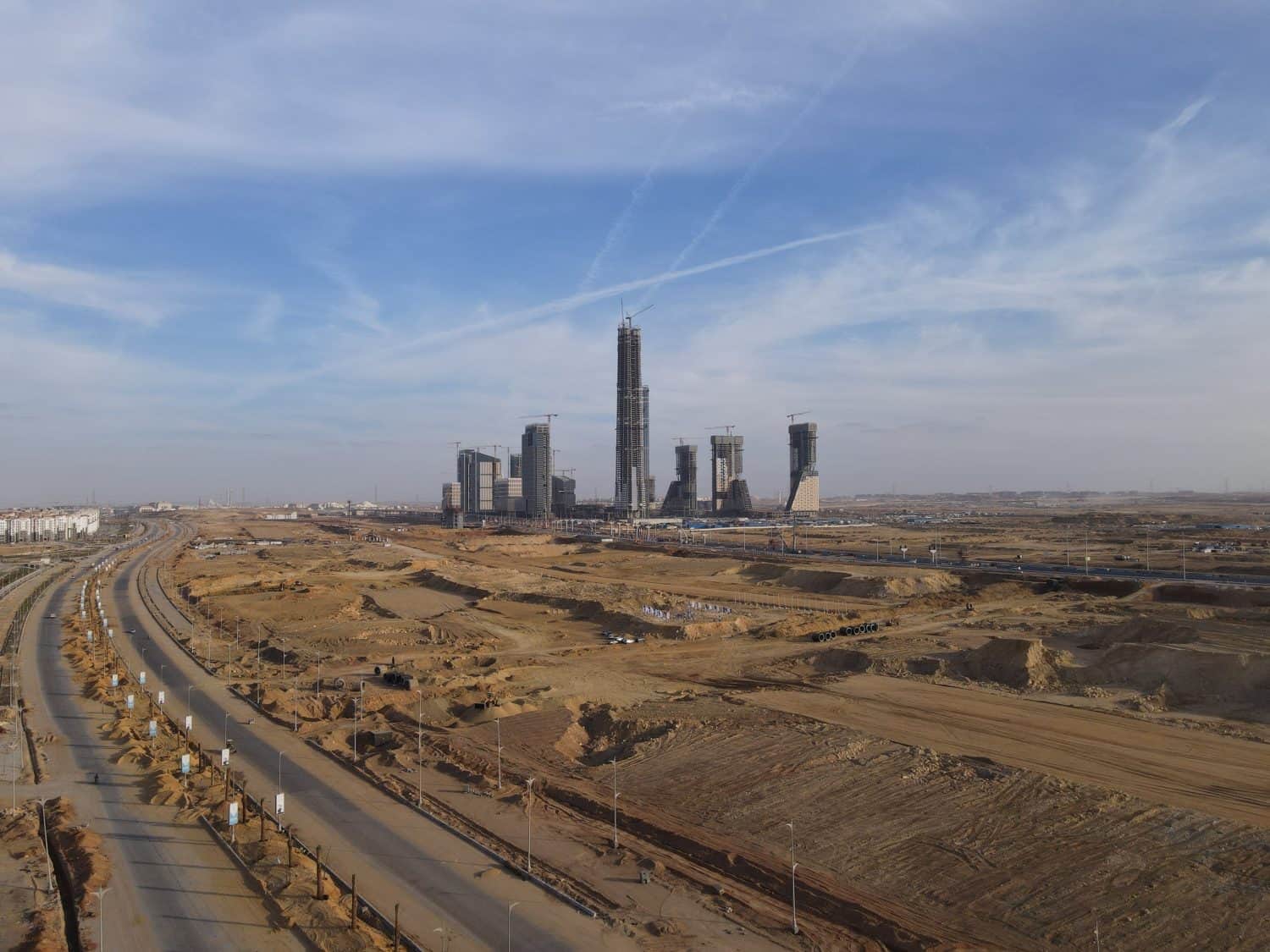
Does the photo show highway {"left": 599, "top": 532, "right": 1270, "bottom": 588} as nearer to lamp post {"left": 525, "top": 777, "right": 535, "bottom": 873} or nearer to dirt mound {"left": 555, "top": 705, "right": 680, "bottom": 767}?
dirt mound {"left": 555, "top": 705, "right": 680, "bottom": 767}

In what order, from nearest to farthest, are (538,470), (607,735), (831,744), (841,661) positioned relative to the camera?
(831,744), (607,735), (841,661), (538,470)

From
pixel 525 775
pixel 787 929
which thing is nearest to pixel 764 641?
pixel 525 775

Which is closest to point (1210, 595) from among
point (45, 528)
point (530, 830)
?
point (530, 830)

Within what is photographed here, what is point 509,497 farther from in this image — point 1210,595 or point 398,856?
point 398,856

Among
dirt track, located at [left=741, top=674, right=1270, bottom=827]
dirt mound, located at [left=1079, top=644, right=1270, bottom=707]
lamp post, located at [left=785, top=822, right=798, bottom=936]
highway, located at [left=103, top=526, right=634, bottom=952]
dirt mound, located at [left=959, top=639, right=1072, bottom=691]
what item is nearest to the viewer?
highway, located at [left=103, top=526, right=634, bottom=952]

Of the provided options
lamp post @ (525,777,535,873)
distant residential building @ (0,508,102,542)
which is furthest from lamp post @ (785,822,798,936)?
distant residential building @ (0,508,102,542)

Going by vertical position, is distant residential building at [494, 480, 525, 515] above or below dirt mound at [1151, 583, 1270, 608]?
above
